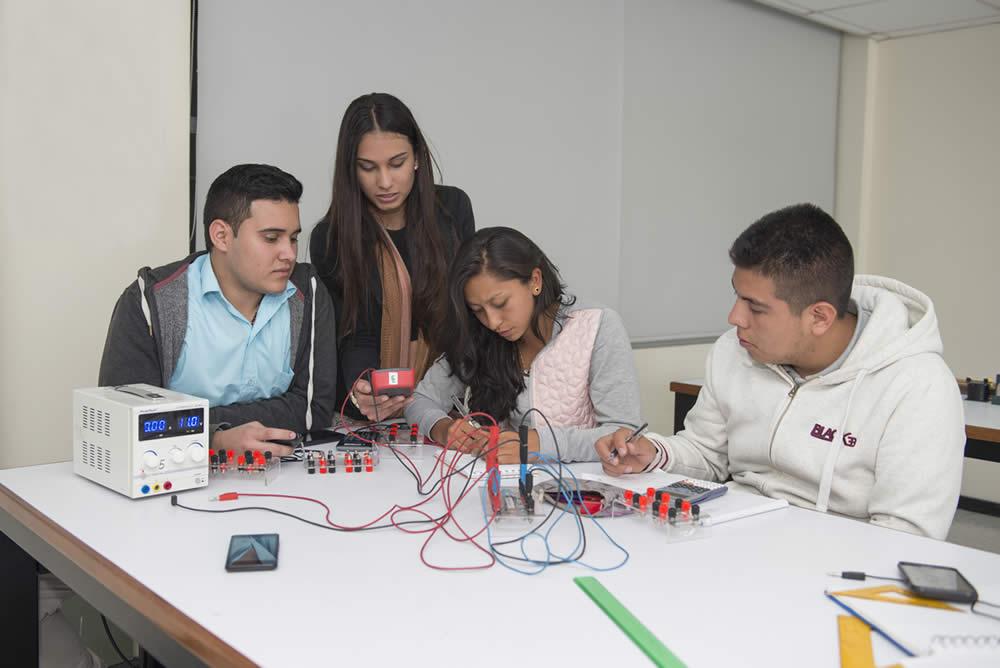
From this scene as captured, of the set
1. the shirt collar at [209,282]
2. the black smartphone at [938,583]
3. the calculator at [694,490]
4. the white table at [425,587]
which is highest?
the shirt collar at [209,282]

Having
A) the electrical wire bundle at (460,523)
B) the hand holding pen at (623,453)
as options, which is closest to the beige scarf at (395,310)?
the electrical wire bundle at (460,523)

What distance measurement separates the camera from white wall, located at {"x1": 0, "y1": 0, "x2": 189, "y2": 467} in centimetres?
220

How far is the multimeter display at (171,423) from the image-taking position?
1438 mm

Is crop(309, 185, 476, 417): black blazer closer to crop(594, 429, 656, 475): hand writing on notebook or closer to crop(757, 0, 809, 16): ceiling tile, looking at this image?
crop(594, 429, 656, 475): hand writing on notebook

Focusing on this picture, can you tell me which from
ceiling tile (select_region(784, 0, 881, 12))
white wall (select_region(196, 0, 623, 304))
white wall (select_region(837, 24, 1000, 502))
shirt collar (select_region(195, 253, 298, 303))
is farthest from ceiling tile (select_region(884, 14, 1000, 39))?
shirt collar (select_region(195, 253, 298, 303))

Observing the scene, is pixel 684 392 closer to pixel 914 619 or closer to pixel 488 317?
pixel 488 317

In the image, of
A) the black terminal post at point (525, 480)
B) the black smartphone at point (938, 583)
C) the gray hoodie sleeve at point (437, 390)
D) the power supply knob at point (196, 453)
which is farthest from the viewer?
the gray hoodie sleeve at point (437, 390)

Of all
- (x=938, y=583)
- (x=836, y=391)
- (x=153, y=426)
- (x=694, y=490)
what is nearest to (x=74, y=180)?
(x=153, y=426)

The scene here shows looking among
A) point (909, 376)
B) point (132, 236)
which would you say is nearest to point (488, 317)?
point (909, 376)

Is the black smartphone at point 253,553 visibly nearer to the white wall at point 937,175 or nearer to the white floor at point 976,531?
the white floor at point 976,531

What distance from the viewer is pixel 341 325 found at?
7.14ft

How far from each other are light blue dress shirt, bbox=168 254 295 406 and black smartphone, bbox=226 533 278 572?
2.41 ft

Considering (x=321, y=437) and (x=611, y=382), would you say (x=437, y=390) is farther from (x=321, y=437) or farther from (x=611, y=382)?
(x=611, y=382)

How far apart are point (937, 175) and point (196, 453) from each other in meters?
4.65
